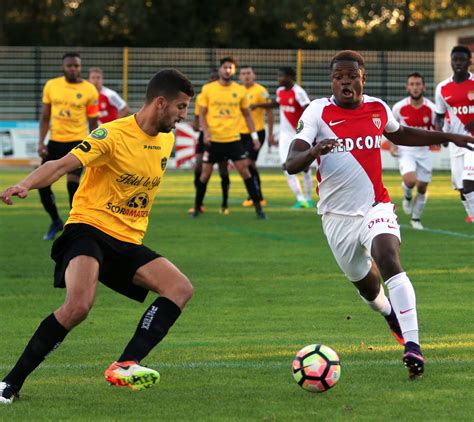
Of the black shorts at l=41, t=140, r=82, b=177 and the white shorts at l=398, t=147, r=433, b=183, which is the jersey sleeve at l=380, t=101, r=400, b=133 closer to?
the black shorts at l=41, t=140, r=82, b=177

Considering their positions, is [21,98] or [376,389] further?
[21,98]

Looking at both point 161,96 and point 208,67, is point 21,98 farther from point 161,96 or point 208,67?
point 161,96

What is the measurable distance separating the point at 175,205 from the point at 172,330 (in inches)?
503

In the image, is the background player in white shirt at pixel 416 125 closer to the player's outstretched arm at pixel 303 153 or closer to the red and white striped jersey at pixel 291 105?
the red and white striped jersey at pixel 291 105

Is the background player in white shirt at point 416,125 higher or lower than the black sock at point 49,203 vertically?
higher

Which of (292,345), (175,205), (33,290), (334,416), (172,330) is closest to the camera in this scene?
(334,416)

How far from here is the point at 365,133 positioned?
26.5 ft

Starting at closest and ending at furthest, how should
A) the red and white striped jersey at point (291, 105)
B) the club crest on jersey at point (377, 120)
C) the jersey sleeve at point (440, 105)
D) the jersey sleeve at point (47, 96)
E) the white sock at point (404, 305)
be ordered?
the white sock at point (404, 305) → the club crest on jersey at point (377, 120) → the jersey sleeve at point (440, 105) → the jersey sleeve at point (47, 96) → the red and white striped jersey at point (291, 105)

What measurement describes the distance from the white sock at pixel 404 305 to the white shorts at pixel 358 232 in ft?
1.10

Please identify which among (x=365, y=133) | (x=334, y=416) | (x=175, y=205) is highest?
(x=365, y=133)

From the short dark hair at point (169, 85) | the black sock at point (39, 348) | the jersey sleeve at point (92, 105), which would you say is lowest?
the black sock at point (39, 348)

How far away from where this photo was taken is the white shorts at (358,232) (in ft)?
25.8

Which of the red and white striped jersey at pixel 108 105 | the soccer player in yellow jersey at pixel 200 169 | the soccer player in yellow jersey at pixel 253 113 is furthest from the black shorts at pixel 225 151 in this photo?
the red and white striped jersey at pixel 108 105

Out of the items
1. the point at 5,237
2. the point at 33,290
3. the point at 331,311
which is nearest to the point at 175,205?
the point at 5,237
